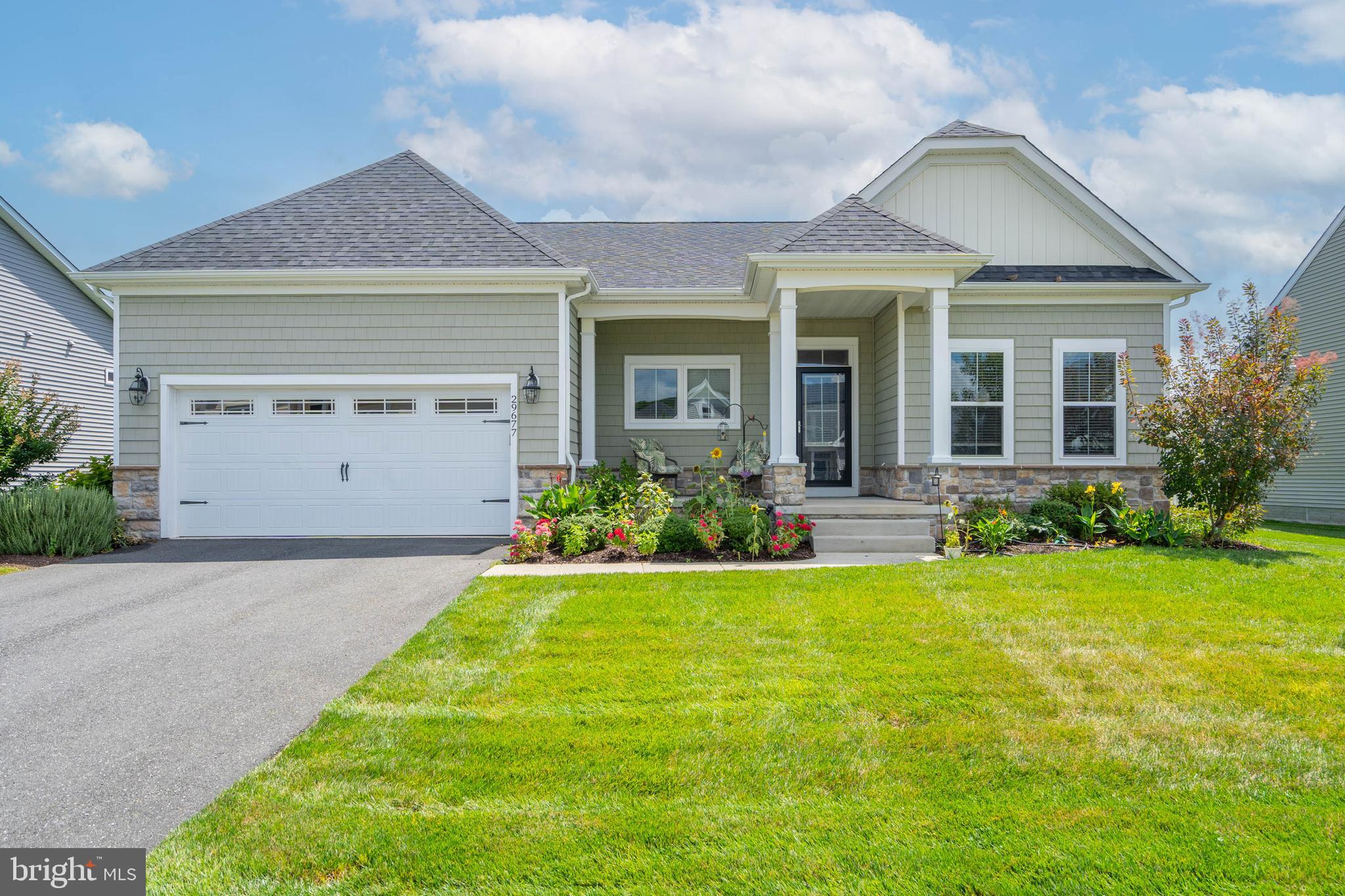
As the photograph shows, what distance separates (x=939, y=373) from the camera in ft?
29.9

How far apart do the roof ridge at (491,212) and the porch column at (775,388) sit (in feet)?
9.42

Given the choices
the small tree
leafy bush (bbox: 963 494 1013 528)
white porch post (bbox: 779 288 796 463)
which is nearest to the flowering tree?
leafy bush (bbox: 963 494 1013 528)

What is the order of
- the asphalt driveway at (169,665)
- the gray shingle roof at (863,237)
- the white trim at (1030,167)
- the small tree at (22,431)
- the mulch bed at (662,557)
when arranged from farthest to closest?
1. the white trim at (1030,167)
2. the small tree at (22,431)
3. the gray shingle roof at (863,237)
4. the mulch bed at (662,557)
5. the asphalt driveway at (169,665)

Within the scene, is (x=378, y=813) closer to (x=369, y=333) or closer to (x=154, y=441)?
(x=369, y=333)

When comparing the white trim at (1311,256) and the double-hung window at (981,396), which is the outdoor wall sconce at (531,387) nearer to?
the double-hung window at (981,396)

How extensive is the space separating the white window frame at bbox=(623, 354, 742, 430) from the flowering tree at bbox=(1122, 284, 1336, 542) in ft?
17.5

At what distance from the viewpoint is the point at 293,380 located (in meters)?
9.63

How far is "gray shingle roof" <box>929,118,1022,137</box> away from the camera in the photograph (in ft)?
35.4

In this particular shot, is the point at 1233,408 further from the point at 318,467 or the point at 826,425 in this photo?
the point at 318,467

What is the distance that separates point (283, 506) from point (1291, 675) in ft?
33.6

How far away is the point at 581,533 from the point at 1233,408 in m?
7.34

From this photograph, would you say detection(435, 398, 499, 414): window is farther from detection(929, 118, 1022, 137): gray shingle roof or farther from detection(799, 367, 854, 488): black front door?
detection(929, 118, 1022, 137): gray shingle roof

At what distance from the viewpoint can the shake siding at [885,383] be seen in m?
10.4

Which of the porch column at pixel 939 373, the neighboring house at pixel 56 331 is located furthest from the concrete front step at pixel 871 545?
the neighboring house at pixel 56 331
